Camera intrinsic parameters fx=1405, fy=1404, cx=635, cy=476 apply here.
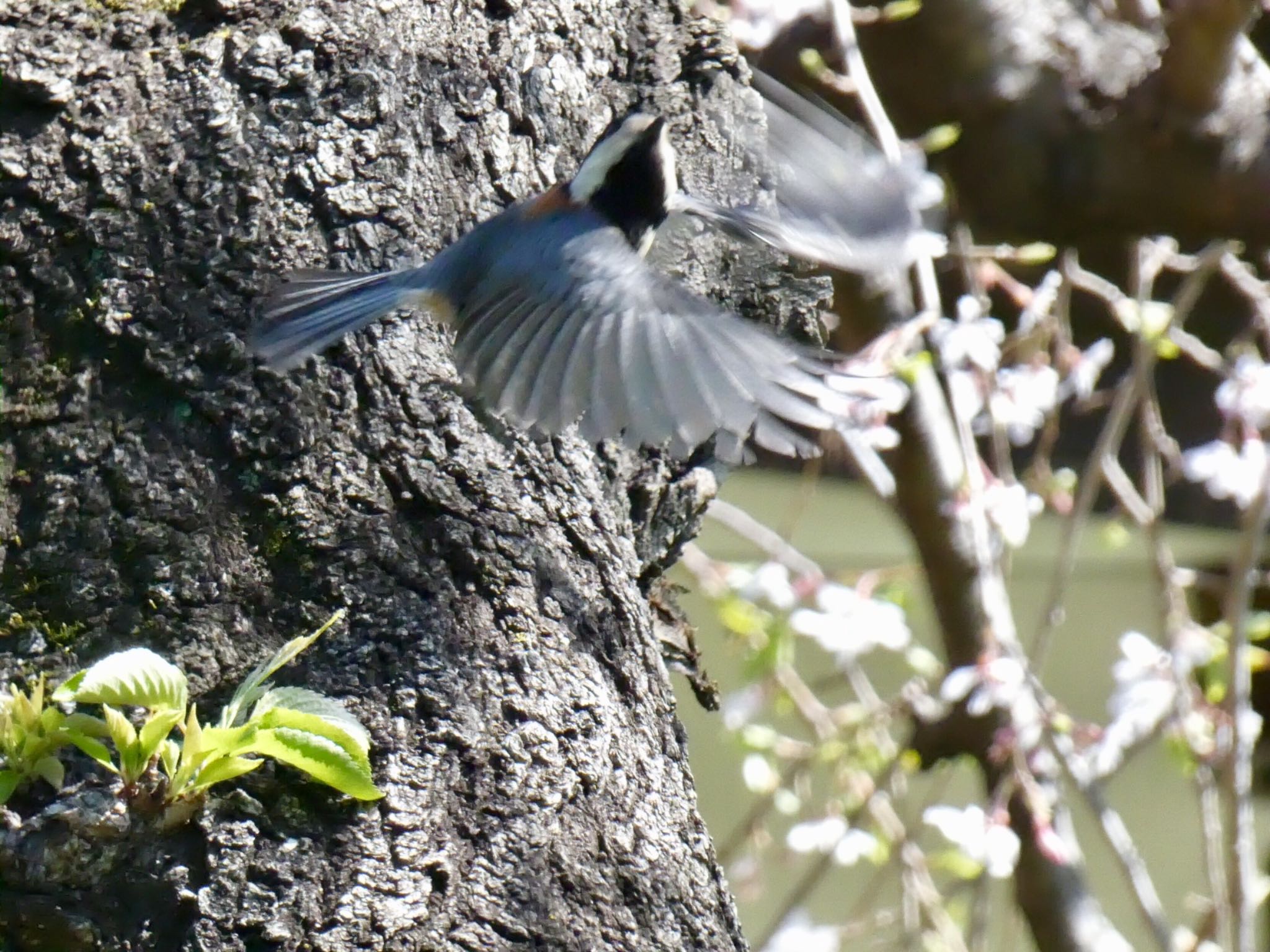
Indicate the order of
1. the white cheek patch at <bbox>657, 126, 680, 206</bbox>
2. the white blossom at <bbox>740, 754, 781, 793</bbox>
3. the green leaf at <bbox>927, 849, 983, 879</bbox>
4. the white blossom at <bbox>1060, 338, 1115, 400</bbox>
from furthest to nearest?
the white blossom at <bbox>740, 754, 781, 793</bbox>
the green leaf at <bbox>927, 849, 983, 879</bbox>
the white blossom at <bbox>1060, 338, 1115, 400</bbox>
the white cheek patch at <bbox>657, 126, 680, 206</bbox>

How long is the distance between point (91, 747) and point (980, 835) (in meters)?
1.69

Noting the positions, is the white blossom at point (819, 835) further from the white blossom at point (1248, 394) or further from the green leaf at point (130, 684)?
the green leaf at point (130, 684)

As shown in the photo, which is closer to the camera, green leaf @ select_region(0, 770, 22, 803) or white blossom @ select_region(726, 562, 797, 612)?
green leaf @ select_region(0, 770, 22, 803)

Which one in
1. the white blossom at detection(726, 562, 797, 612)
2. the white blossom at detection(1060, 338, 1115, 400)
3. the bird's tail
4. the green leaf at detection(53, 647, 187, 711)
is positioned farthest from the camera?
the white blossom at detection(726, 562, 797, 612)

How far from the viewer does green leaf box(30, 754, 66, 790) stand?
904 mm

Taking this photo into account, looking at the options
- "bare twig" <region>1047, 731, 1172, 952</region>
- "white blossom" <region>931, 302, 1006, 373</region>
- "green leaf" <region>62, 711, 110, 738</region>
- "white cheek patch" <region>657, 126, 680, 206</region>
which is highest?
"white cheek patch" <region>657, 126, 680, 206</region>

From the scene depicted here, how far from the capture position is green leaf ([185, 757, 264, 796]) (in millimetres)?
883

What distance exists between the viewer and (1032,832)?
2559 millimetres

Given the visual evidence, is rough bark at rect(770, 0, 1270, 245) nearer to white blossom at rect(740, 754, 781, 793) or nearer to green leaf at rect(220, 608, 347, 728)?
white blossom at rect(740, 754, 781, 793)

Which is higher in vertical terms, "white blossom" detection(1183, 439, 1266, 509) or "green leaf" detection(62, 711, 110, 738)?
"green leaf" detection(62, 711, 110, 738)

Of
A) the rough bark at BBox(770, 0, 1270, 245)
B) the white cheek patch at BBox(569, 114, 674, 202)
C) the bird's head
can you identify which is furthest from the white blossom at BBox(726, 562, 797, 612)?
the white cheek patch at BBox(569, 114, 674, 202)

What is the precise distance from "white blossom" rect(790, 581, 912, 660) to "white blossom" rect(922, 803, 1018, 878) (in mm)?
349

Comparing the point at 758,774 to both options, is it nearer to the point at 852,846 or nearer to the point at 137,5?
the point at 852,846

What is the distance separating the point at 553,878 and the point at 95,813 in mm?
294
